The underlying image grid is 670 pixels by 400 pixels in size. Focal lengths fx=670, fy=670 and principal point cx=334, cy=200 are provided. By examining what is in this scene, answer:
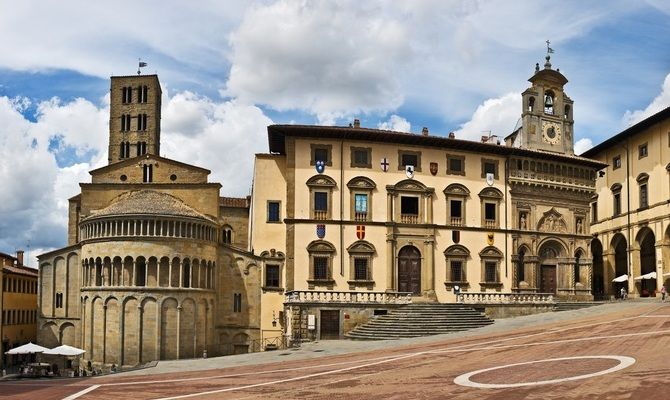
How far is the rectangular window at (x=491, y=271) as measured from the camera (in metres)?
55.5

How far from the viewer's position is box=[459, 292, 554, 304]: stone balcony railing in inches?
2039

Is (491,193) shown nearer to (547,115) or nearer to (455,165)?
(455,165)

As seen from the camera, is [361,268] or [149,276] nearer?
[361,268]

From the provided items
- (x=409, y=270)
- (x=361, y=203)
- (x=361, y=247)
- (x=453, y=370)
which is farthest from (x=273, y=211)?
(x=453, y=370)

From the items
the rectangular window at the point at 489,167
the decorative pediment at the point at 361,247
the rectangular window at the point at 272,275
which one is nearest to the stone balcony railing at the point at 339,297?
the decorative pediment at the point at 361,247

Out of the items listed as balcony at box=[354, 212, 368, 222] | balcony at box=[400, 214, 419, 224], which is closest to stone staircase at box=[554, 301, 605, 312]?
balcony at box=[400, 214, 419, 224]

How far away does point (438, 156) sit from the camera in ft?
181

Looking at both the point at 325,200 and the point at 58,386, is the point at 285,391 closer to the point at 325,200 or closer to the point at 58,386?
the point at 58,386

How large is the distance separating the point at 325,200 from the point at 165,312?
15.5 meters

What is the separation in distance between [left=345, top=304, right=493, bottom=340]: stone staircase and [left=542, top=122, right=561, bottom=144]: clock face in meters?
19.3

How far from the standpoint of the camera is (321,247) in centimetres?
5209

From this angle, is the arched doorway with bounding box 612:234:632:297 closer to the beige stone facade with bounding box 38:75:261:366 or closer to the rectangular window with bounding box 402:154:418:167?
the rectangular window with bounding box 402:154:418:167

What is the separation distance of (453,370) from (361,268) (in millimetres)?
26973

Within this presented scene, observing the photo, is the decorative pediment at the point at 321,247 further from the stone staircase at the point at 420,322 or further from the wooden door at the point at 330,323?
the stone staircase at the point at 420,322
